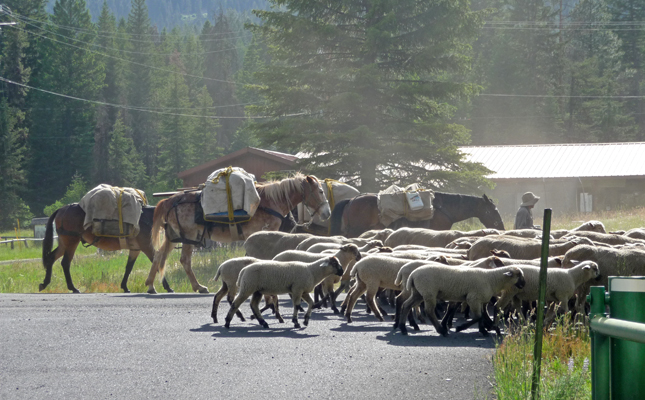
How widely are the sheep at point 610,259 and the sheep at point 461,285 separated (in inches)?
68.2

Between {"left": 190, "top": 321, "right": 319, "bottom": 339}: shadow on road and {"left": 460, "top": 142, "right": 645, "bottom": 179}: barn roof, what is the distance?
1341 inches

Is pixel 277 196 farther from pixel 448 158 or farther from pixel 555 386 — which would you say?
pixel 448 158

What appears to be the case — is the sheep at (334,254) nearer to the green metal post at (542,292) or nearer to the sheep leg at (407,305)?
the sheep leg at (407,305)

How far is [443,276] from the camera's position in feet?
31.3

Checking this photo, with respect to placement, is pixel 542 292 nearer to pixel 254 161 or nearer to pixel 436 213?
pixel 436 213

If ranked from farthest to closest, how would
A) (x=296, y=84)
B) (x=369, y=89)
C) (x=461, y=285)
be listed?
(x=296, y=84)
(x=369, y=89)
(x=461, y=285)

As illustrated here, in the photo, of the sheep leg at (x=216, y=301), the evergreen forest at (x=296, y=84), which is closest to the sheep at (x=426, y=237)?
the sheep leg at (x=216, y=301)

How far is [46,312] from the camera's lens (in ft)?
41.1

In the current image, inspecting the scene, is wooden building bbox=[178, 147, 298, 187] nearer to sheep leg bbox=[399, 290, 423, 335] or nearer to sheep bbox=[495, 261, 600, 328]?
sheep leg bbox=[399, 290, 423, 335]

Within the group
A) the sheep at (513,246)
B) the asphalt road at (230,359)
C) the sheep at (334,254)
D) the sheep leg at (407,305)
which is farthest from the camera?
the sheep at (513,246)

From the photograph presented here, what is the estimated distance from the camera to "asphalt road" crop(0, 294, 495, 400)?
6.61 meters

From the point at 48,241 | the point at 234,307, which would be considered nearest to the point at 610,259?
the point at 234,307

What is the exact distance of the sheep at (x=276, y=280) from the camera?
10.5 metres

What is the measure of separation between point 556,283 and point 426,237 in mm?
6252
